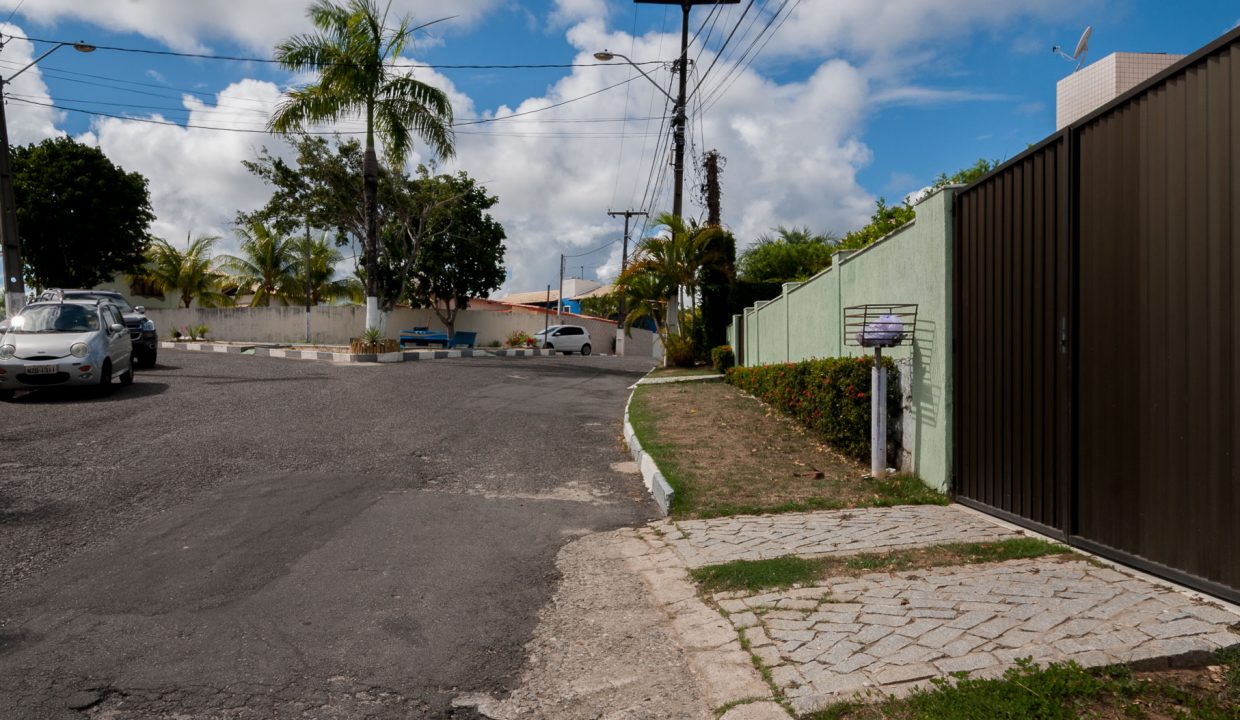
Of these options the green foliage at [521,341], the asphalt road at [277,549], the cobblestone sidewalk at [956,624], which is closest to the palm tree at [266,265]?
the green foliage at [521,341]

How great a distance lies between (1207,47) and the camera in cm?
401

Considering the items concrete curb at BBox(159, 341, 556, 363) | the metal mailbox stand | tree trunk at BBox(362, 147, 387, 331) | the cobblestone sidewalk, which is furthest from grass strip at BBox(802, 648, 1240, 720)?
tree trunk at BBox(362, 147, 387, 331)

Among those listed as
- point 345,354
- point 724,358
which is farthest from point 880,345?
point 345,354

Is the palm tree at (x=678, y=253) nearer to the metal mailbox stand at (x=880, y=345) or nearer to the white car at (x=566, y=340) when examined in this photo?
the metal mailbox stand at (x=880, y=345)

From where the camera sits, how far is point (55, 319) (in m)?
13.1

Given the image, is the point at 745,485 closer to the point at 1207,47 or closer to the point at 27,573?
the point at 1207,47

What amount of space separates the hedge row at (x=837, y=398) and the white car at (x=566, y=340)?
28585 millimetres

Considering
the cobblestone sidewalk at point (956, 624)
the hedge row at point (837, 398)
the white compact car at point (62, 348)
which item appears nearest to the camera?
the cobblestone sidewalk at point (956, 624)

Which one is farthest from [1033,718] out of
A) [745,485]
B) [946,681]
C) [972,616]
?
[745,485]

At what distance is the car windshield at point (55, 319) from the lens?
12789 mm

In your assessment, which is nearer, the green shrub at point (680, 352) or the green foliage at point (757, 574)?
the green foliage at point (757, 574)

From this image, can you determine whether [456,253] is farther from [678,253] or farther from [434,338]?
[678,253]

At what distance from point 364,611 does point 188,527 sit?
7.76 feet

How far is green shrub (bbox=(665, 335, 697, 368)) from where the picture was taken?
73.6 ft
